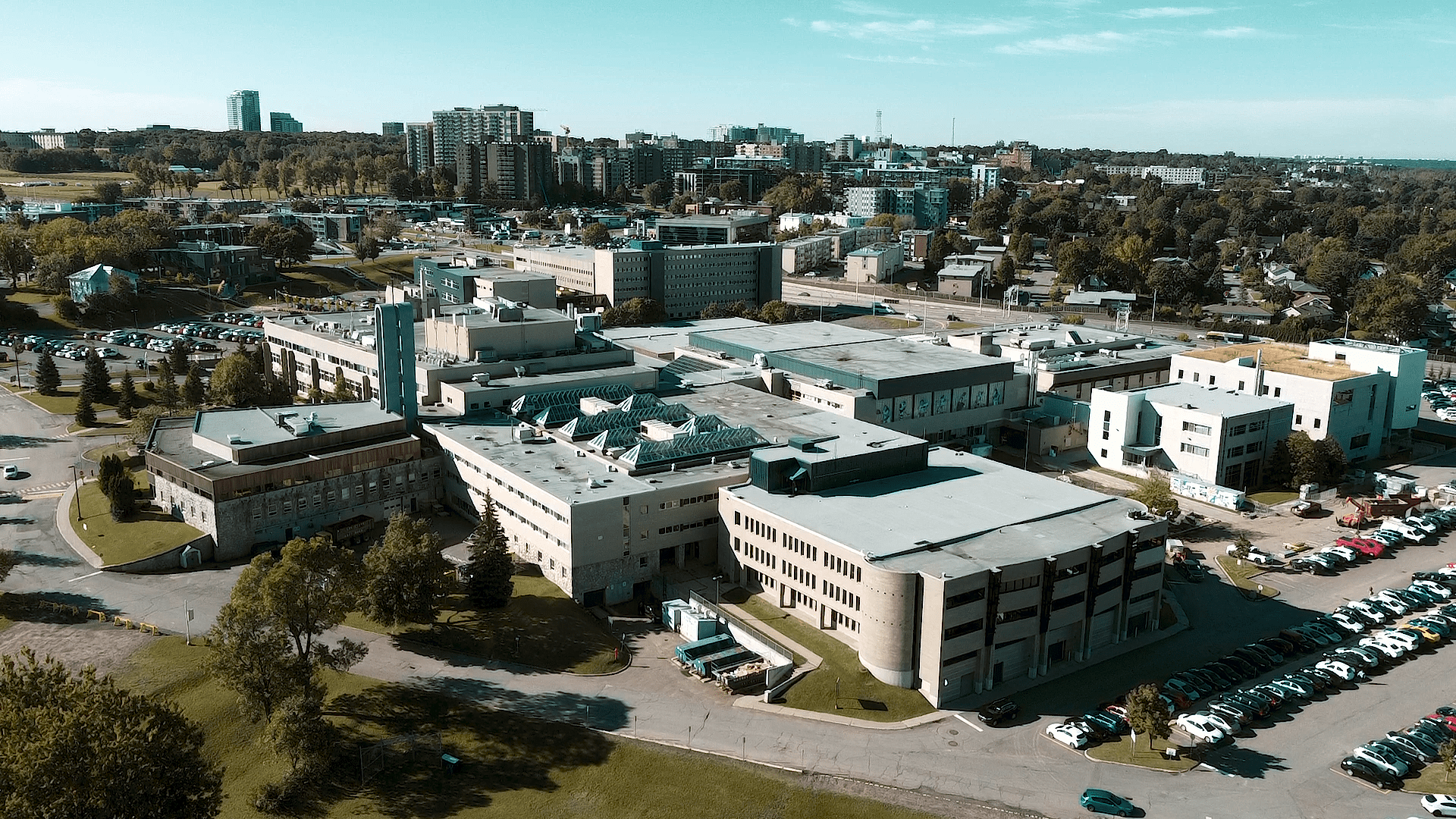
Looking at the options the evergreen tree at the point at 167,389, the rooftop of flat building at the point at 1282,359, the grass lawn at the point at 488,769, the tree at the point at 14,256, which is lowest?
the grass lawn at the point at 488,769

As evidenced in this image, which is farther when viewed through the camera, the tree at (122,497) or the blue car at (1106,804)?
the tree at (122,497)

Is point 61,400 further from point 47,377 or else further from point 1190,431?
point 1190,431

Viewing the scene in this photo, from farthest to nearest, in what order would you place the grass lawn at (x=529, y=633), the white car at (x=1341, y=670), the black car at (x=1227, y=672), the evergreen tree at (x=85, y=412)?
1. the evergreen tree at (x=85, y=412)
2. the grass lawn at (x=529, y=633)
3. the white car at (x=1341, y=670)
4. the black car at (x=1227, y=672)

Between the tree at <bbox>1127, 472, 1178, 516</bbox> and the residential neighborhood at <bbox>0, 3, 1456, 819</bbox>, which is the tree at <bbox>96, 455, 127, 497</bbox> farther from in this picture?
the tree at <bbox>1127, 472, 1178, 516</bbox>

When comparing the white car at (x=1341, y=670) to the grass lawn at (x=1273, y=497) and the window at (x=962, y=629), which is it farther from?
the grass lawn at (x=1273, y=497)

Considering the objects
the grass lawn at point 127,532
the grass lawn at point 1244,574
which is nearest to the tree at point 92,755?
the grass lawn at point 127,532

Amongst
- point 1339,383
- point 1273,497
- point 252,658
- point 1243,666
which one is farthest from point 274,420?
point 1339,383

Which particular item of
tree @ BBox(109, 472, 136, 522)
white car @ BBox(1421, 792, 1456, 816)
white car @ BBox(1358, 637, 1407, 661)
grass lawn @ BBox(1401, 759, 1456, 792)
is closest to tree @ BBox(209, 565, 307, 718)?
tree @ BBox(109, 472, 136, 522)
